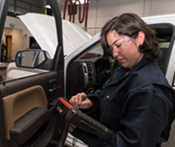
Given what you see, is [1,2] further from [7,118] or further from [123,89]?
[123,89]

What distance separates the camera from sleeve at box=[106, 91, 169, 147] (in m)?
0.67

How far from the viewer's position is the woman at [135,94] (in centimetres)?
68

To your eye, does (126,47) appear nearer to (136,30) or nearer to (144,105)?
(136,30)

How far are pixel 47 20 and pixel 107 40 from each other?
2.57 m

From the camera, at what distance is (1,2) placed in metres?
0.73

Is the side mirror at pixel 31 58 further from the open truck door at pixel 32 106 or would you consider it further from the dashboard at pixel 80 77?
the dashboard at pixel 80 77

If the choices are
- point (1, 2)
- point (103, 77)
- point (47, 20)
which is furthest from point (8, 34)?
point (1, 2)

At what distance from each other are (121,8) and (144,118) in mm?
9984

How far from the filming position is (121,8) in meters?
9.36

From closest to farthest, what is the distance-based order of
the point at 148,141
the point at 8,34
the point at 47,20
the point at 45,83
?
the point at 148,141, the point at 45,83, the point at 47,20, the point at 8,34

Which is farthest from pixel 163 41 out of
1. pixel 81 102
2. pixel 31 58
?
pixel 31 58

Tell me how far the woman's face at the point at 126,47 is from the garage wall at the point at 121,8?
875 centimetres

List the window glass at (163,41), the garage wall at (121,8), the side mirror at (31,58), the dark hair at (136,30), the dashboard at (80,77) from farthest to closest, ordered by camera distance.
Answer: the garage wall at (121,8) → the dashboard at (80,77) → the window glass at (163,41) → the side mirror at (31,58) → the dark hair at (136,30)

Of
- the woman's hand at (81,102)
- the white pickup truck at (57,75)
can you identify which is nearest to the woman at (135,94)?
the woman's hand at (81,102)
